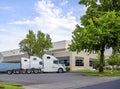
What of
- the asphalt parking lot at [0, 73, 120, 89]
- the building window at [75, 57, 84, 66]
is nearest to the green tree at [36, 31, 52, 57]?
the building window at [75, 57, 84, 66]

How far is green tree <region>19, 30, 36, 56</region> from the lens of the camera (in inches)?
2928

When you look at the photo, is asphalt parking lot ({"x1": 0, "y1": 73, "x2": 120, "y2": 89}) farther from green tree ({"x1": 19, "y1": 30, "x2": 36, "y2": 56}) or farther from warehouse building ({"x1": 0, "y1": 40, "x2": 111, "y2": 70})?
green tree ({"x1": 19, "y1": 30, "x2": 36, "y2": 56})

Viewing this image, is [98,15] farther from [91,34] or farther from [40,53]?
[40,53]

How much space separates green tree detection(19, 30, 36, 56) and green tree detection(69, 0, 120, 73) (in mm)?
27686

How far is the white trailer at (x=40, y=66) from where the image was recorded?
191ft

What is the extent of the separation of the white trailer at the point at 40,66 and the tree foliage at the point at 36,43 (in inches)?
504

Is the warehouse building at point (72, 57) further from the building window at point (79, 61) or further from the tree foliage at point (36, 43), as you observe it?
the tree foliage at point (36, 43)

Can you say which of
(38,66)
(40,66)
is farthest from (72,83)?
(38,66)

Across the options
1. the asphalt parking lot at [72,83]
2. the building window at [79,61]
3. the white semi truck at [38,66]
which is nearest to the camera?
the asphalt parking lot at [72,83]

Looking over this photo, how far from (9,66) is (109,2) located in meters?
22.1

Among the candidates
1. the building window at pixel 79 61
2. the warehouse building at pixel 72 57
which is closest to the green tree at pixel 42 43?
the warehouse building at pixel 72 57

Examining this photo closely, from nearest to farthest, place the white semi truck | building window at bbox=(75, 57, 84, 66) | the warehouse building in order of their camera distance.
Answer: the white semi truck
the warehouse building
building window at bbox=(75, 57, 84, 66)

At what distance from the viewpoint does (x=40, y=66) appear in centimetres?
5938

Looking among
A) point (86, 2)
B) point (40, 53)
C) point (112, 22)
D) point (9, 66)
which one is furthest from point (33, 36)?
point (112, 22)
